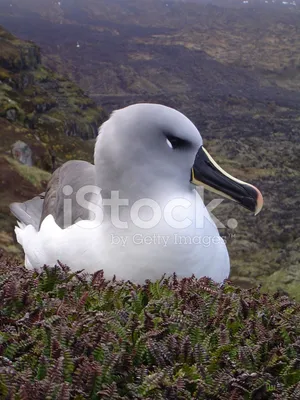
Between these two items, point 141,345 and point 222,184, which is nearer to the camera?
point 141,345

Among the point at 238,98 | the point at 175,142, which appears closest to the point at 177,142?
the point at 175,142

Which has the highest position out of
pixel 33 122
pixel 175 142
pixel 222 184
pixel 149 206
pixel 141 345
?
pixel 33 122

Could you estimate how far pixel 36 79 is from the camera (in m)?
56.1

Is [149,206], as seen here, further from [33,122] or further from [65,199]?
[33,122]

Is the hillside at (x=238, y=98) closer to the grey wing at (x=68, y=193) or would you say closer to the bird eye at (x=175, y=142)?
the grey wing at (x=68, y=193)

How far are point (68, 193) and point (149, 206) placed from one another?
1222mm

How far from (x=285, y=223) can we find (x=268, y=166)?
21.7m

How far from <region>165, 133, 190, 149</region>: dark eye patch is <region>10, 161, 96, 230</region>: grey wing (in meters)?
0.87

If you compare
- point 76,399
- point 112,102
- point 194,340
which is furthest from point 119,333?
point 112,102

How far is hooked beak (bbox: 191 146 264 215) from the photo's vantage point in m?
4.62

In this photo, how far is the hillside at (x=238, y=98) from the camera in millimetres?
19609

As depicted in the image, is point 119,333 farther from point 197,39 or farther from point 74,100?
point 197,39

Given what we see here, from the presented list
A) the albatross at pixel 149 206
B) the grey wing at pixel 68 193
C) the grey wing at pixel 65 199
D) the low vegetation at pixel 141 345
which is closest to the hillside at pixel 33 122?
the grey wing at pixel 65 199

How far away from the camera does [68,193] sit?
17.5 feet
